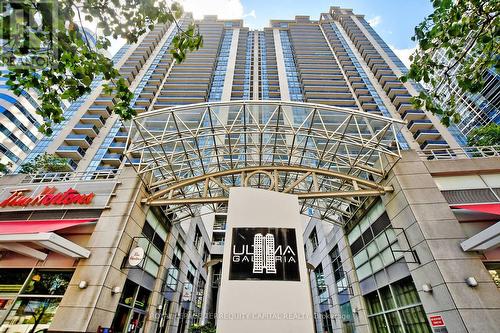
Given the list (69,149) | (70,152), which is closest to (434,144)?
(70,152)

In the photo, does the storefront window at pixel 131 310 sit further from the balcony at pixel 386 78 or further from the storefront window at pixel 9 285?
the balcony at pixel 386 78

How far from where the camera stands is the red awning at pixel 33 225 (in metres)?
8.73

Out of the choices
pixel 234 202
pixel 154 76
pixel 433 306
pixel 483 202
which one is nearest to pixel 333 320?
pixel 433 306

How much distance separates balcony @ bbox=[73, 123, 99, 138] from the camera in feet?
126

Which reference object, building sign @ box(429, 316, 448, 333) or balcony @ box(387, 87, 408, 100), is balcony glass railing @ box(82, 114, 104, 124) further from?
balcony @ box(387, 87, 408, 100)

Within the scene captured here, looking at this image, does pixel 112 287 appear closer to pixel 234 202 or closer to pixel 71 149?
pixel 234 202

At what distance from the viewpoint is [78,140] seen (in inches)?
1448

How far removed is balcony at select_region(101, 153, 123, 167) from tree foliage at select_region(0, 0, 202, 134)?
115 feet

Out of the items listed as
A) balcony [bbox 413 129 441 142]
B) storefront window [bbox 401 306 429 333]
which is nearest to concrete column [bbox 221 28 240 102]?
balcony [bbox 413 129 441 142]

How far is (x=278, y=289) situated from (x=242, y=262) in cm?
104


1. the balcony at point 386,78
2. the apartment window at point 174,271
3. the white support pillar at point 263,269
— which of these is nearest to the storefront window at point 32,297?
the apartment window at point 174,271

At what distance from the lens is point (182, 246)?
17516mm

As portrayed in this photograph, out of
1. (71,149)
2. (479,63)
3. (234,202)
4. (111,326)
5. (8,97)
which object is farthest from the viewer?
(8,97)

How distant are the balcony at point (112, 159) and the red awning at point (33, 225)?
27962 millimetres
